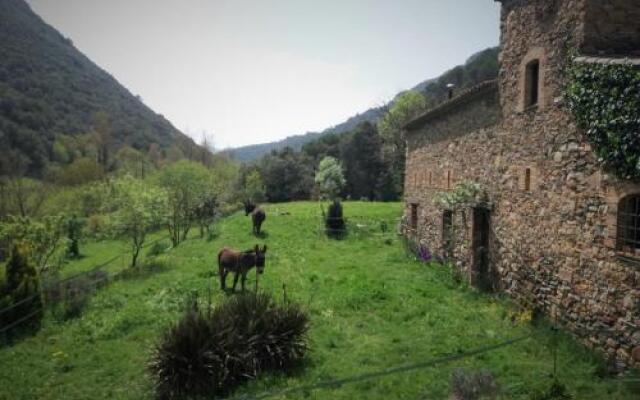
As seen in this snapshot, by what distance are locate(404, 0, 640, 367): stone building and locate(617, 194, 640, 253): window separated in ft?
0.05

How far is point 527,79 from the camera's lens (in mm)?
9406

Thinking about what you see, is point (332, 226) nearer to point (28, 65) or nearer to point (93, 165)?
point (93, 165)

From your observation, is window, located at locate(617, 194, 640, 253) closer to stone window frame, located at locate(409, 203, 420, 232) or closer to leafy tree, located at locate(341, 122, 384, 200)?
stone window frame, located at locate(409, 203, 420, 232)

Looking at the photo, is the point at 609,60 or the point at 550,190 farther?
the point at 550,190

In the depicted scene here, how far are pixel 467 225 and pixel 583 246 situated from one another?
5032 millimetres

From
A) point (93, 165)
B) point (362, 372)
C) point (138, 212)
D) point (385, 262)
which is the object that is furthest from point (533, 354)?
point (93, 165)

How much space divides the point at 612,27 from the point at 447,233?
8.22 meters

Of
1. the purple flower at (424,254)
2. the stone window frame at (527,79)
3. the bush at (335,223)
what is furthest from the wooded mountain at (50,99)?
the stone window frame at (527,79)

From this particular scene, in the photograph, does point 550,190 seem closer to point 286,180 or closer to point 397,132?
point 397,132

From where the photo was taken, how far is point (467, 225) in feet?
40.6

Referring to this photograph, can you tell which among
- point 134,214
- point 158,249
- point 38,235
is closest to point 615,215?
point 134,214

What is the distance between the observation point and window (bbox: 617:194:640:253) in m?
6.38

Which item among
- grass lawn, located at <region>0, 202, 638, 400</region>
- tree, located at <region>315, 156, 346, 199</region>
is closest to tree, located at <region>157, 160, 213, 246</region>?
grass lawn, located at <region>0, 202, 638, 400</region>

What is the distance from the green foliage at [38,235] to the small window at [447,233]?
15.0 m
